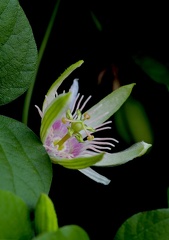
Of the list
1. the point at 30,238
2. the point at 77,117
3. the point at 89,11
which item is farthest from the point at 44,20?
the point at 30,238

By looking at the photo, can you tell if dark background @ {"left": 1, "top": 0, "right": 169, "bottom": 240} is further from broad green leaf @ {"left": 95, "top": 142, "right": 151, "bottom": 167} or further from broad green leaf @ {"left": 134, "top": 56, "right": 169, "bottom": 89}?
broad green leaf @ {"left": 95, "top": 142, "right": 151, "bottom": 167}

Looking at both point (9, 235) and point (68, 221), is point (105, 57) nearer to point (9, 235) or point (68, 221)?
point (68, 221)

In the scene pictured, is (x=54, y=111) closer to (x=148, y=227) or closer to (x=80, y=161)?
(x=80, y=161)

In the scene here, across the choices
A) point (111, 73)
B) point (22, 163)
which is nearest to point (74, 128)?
point (22, 163)

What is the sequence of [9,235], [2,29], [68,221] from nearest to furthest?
[9,235] < [2,29] < [68,221]

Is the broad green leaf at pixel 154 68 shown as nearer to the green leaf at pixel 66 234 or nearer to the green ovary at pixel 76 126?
the green ovary at pixel 76 126

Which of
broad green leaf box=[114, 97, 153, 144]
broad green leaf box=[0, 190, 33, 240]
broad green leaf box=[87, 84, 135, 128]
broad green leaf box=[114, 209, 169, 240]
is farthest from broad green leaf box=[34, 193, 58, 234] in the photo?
broad green leaf box=[114, 97, 153, 144]
